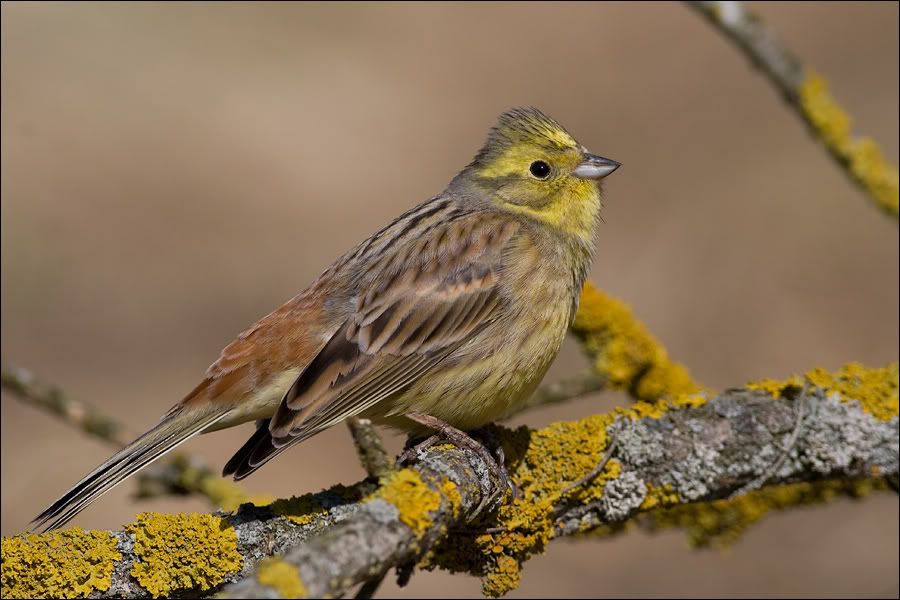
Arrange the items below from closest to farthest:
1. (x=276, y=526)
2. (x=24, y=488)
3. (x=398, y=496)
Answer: (x=398, y=496) < (x=276, y=526) < (x=24, y=488)

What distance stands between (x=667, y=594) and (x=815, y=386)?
3.33m

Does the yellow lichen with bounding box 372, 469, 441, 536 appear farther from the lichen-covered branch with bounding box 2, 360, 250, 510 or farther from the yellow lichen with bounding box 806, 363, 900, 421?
the yellow lichen with bounding box 806, 363, 900, 421

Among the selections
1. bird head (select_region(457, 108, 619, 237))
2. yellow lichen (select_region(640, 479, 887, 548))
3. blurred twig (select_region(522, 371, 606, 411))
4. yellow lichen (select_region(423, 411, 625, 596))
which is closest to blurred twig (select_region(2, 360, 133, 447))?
yellow lichen (select_region(423, 411, 625, 596))

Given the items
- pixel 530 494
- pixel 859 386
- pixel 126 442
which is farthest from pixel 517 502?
pixel 126 442

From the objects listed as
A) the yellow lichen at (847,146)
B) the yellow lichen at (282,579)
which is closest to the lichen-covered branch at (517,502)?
the yellow lichen at (282,579)

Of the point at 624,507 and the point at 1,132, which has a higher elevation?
the point at 1,132

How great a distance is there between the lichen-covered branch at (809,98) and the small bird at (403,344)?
86cm

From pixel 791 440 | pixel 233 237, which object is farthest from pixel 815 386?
pixel 233 237

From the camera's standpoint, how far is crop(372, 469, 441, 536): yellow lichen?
9.64 ft

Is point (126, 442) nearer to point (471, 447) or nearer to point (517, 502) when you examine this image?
point (471, 447)

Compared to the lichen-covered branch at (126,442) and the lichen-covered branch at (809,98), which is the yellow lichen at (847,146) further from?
the lichen-covered branch at (126,442)

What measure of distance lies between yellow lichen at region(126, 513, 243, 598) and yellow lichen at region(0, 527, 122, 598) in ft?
0.29

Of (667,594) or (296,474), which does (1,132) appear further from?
(667,594)

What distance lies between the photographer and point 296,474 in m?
8.44
